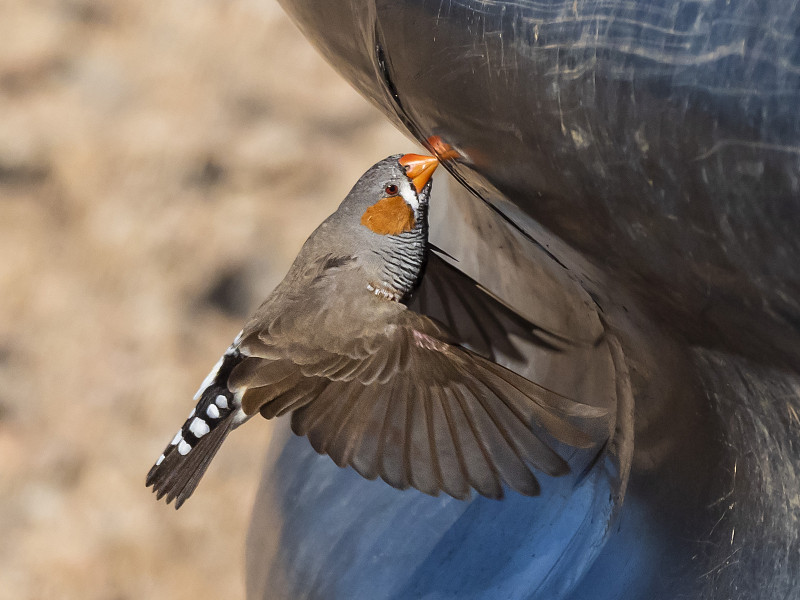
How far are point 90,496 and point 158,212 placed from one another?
0.49 m

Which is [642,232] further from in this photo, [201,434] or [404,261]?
[201,434]

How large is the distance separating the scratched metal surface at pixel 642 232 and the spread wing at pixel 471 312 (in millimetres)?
95

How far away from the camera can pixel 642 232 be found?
362 mm

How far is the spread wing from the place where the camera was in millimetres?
671

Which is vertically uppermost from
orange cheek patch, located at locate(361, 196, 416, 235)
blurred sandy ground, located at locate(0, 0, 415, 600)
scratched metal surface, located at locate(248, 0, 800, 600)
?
blurred sandy ground, located at locate(0, 0, 415, 600)

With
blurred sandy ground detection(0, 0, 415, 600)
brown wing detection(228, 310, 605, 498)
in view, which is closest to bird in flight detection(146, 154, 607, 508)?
brown wing detection(228, 310, 605, 498)

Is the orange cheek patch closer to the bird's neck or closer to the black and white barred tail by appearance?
the bird's neck

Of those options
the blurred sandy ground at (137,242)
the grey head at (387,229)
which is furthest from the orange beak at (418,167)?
the blurred sandy ground at (137,242)

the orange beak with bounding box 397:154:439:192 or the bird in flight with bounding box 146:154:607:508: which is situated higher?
the orange beak with bounding box 397:154:439:192

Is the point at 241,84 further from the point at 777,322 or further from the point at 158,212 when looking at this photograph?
the point at 777,322

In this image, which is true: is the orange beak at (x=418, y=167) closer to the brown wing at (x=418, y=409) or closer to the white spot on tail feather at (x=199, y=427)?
the brown wing at (x=418, y=409)

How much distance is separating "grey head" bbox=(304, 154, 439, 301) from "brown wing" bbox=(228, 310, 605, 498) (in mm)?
71

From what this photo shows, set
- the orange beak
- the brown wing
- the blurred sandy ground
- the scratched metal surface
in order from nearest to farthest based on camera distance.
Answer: the scratched metal surface → the brown wing → the orange beak → the blurred sandy ground

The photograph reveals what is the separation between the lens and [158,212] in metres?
1.73
